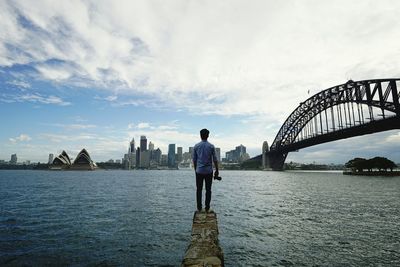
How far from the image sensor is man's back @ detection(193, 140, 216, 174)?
793cm

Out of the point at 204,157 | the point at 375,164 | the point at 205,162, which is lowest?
the point at 205,162

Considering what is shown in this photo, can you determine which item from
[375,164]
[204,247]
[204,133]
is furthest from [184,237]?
[375,164]

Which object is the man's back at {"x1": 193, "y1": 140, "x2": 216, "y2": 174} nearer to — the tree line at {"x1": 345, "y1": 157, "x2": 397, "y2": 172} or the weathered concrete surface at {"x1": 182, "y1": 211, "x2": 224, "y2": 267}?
the weathered concrete surface at {"x1": 182, "y1": 211, "x2": 224, "y2": 267}

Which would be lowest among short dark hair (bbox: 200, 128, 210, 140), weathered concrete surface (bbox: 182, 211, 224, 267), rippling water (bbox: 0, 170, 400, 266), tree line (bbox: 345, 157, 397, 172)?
rippling water (bbox: 0, 170, 400, 266)

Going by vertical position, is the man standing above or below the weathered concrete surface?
above

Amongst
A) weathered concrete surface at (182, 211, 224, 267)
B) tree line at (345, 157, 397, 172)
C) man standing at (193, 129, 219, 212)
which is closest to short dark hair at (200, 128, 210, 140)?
man standing at (193, 129, 219, 212)

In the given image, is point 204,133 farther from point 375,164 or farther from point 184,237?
point 375,164

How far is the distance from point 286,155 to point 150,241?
13789 centimetres

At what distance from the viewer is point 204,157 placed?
7961 millimetres

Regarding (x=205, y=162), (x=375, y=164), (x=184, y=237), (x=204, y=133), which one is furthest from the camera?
(x=375, y=164)

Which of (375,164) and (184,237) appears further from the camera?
(375,164)

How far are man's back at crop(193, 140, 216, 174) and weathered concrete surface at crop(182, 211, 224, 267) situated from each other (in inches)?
55.2

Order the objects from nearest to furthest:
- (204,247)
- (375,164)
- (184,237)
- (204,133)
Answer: (204,247), (204,133), (184,237), (375,164)

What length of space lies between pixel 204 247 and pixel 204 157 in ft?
9.82
